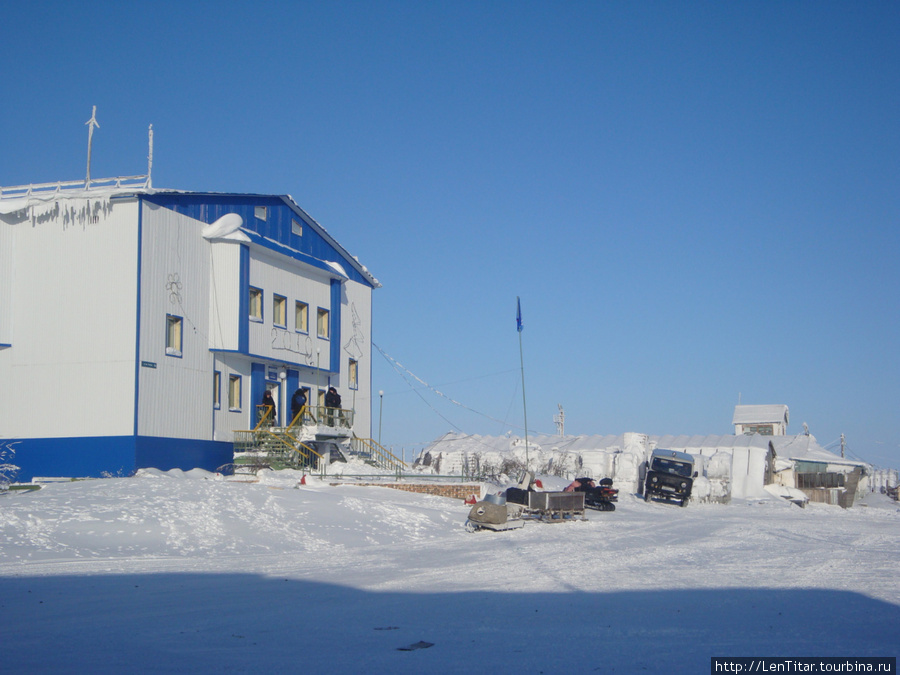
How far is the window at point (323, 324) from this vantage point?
121ft

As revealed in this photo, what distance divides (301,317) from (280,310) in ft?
5.23

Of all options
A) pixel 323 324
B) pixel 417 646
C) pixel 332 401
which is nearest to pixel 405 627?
pixel 417 646

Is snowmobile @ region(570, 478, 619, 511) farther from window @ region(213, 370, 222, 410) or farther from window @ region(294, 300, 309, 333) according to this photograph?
window @ region(294, 300, 309, 333)

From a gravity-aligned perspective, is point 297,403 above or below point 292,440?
above

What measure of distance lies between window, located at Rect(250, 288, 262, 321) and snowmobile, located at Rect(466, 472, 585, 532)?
12.6 m

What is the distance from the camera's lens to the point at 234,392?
32000 mm

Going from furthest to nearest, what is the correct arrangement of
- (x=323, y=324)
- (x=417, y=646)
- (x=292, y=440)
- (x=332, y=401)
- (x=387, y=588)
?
(x=323, y=324)
(x=332, y=401)
(x=292, y=440)
(x=387, y=588)
(x=417, y=646)

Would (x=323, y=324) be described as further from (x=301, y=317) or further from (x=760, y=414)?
(x=760, y=414)

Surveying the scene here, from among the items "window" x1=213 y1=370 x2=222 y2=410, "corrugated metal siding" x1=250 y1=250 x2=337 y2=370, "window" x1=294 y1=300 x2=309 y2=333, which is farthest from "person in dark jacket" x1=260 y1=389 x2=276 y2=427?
"window" x1=294 y1=300 x2=309 y2=333

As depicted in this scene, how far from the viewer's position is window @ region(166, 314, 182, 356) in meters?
28.8

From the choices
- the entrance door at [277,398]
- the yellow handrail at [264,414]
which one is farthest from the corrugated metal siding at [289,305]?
the yellow handrail at [264,414]

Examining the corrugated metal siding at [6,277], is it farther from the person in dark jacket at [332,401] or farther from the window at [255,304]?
the person in dark jacket at [332,401]

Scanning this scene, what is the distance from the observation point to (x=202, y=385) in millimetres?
30109

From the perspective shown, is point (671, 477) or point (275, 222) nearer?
point (275, 222)
